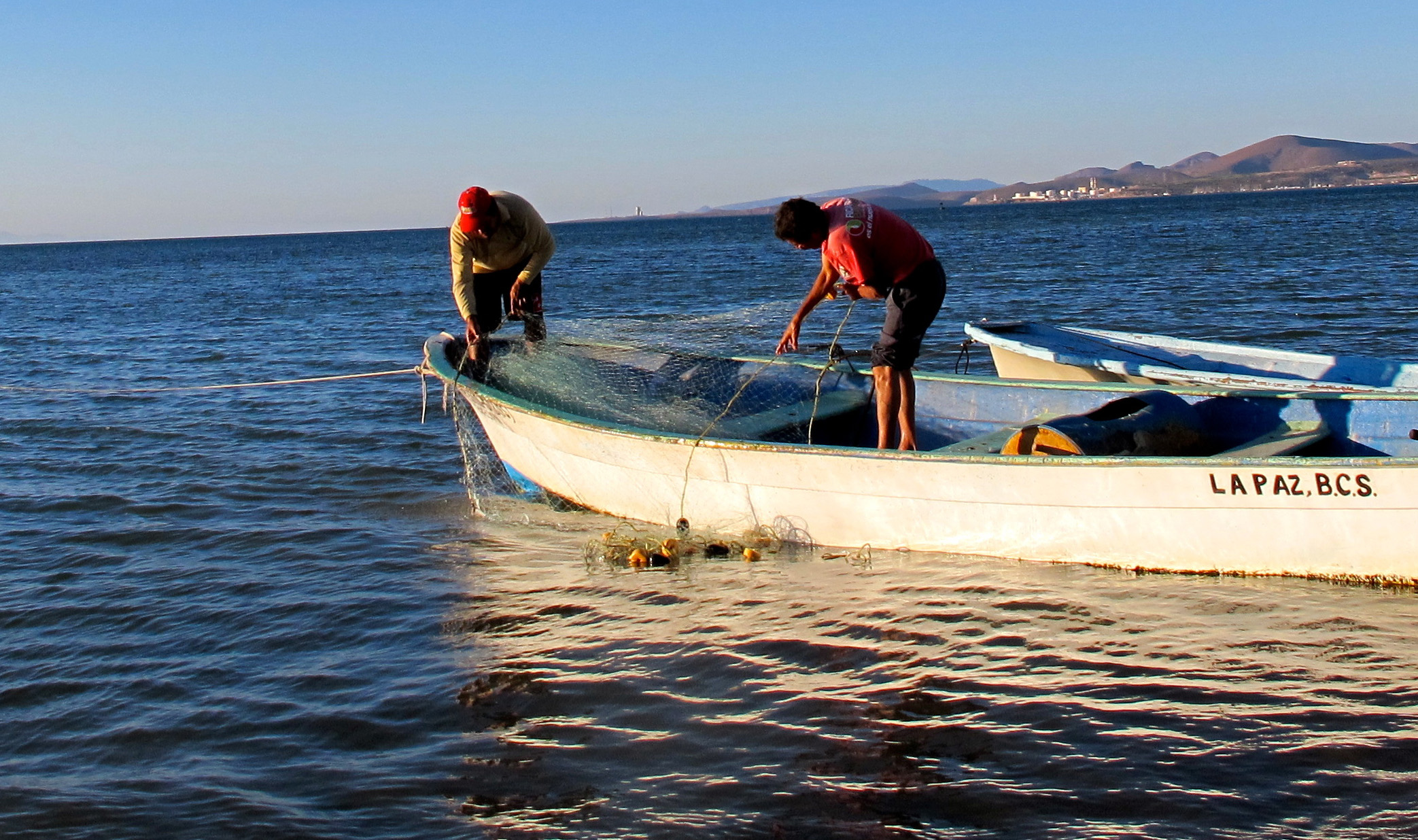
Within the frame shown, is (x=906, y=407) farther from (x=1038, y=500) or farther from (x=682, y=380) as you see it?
(x=682, y=380)

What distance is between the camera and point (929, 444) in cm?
840

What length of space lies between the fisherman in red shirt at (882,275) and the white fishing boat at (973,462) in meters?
0.38

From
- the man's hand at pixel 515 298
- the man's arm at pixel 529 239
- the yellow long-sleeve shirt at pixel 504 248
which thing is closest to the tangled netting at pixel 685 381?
the man's hand at pixel 515 298

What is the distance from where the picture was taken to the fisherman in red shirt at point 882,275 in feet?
22.0

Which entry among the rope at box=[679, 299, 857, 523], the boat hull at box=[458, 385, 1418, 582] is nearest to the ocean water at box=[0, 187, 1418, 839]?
the boat hull at box=[458, 385, 1418, 582]

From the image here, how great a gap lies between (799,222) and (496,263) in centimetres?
278

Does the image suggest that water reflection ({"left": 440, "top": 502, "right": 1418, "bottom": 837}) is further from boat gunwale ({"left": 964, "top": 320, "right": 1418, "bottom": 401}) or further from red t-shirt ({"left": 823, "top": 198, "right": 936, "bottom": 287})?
boat gunwale ({"left": 964, "top": 320, "right": 1418, "bottom": 401})

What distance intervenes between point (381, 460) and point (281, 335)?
51.0ft

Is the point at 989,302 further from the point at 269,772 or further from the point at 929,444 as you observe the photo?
the point at 269,772

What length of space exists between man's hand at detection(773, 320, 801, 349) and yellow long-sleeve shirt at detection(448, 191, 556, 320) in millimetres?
1925

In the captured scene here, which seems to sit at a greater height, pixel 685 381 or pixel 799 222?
pixel 799 222

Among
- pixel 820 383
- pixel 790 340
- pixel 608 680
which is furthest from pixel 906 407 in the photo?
pixel 608 680

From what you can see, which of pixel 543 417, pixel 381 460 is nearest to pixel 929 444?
pixel 543 417

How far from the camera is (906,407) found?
23.6ft
